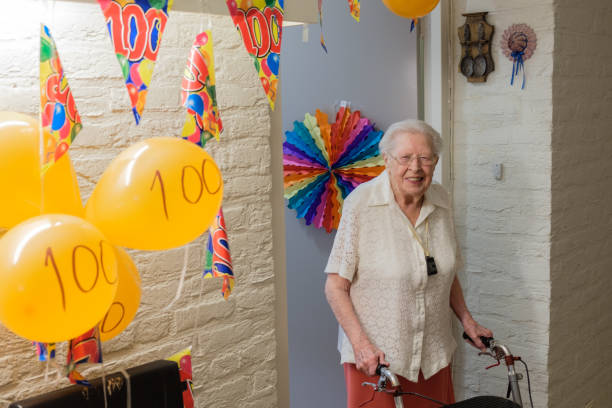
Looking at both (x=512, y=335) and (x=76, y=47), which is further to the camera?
(x=512, y=335)

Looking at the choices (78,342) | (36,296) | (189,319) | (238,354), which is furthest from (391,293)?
(36,296)

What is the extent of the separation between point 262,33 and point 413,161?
0.84 meters

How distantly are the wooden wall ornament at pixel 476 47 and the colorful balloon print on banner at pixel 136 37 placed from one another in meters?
1.87

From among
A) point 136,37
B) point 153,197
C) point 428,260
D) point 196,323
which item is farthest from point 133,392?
point 428,260

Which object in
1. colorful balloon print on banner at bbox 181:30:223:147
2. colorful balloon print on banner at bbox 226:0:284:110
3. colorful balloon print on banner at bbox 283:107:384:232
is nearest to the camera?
colorful balloon print on banner at bbox 181:30:223:147

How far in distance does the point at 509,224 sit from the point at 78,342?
2.10 meters

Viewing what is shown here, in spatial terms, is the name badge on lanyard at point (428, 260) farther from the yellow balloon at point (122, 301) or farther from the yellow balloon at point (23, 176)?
the yellow balloon at point (23, 176)

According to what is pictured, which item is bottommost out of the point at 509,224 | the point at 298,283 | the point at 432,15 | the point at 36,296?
the point at 298,283

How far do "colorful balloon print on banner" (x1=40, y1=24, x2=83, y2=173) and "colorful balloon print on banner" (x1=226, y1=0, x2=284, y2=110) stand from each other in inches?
16.4

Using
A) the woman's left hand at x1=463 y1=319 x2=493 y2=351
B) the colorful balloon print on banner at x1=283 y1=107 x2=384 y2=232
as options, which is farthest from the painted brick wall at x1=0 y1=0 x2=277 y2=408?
the colorful balloon print on banner at x1=283 y1=107 x2=384 y2=232

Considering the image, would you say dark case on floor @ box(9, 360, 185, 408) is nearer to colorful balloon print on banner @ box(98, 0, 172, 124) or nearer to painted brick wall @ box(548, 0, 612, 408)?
colorful balloon print on banner @ box(98, 0, 172, 124)

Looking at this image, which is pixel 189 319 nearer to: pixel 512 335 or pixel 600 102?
pixel 512 335

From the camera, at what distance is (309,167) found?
9.29ft

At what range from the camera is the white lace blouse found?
216 centimetres
